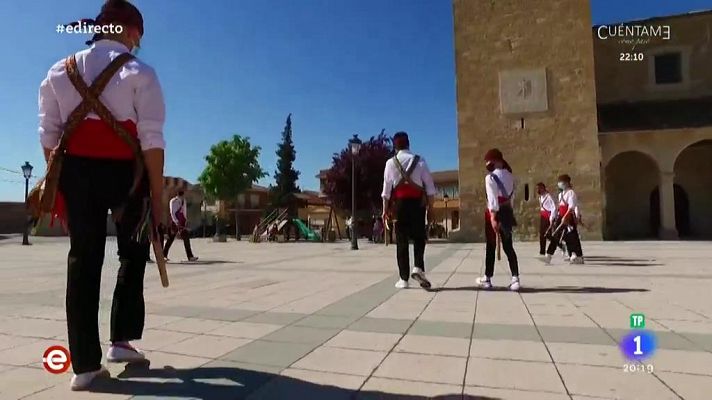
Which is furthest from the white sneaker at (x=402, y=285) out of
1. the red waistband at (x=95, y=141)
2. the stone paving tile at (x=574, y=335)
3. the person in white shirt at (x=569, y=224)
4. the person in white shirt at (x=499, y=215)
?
the person in white shirt at (x=569, y=224)

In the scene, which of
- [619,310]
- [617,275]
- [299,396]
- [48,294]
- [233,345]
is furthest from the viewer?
[617,275]

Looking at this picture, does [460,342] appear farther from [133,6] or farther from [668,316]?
[133,6]

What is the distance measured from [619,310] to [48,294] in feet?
21.3

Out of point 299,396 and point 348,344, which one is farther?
point 348,344

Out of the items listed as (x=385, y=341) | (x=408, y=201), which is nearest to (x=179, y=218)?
(x=408, y=201)

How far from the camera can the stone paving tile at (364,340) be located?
10.9ft

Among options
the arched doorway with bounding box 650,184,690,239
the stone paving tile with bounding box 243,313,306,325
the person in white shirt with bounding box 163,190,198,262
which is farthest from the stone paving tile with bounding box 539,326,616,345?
the arched doorway with bounding box 650,184,690,239

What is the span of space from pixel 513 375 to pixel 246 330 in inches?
83.1

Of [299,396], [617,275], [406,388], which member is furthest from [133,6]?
[617,275]

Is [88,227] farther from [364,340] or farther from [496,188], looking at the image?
[496,188]

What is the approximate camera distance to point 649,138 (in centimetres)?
2156

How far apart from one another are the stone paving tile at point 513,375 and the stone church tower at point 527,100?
19503 mm

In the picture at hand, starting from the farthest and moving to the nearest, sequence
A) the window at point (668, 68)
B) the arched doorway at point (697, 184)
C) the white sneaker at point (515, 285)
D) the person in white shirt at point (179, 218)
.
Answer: the window at point (668, 68) → the arched doorway at point (697, 184) → the person in white shirt at point (179, 218) → the white sneaker at point (515, 285)

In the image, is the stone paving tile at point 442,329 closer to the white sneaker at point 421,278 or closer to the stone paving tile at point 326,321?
the stone paving tile at point 326,321
